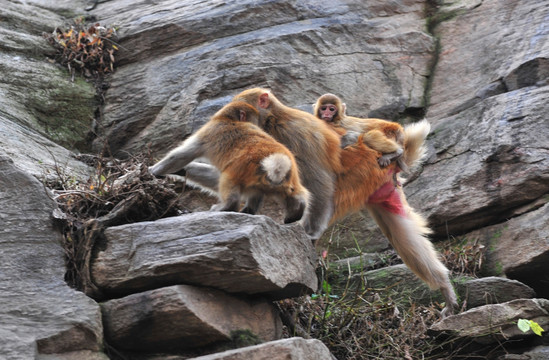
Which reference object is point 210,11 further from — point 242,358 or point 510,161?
point 242,358

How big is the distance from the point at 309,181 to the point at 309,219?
0.38m

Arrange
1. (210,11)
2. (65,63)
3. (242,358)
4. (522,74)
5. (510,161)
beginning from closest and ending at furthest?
(242,358) → (510,161) → (522,74) → (65,63) → (210,11)

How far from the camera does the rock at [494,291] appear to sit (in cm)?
787

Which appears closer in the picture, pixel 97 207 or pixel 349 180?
pixel 97 207

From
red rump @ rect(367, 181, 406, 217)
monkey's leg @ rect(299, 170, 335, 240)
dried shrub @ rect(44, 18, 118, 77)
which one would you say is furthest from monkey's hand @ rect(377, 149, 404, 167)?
dried shrub @ rect(44, 18, 118, 77)

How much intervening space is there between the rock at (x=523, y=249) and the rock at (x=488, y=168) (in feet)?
0.80

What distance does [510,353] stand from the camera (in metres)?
7.00

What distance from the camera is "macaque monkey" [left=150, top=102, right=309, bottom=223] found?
6.15 meters

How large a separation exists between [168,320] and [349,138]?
10.8 feet

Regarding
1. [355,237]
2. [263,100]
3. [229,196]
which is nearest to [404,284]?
[355,237]

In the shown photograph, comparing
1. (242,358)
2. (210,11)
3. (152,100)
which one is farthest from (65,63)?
(242,358)

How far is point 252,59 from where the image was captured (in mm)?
10492

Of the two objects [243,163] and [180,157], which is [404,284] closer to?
[243,163]

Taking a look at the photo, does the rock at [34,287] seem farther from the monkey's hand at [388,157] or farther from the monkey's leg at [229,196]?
the monkey's hand at [388,157]
